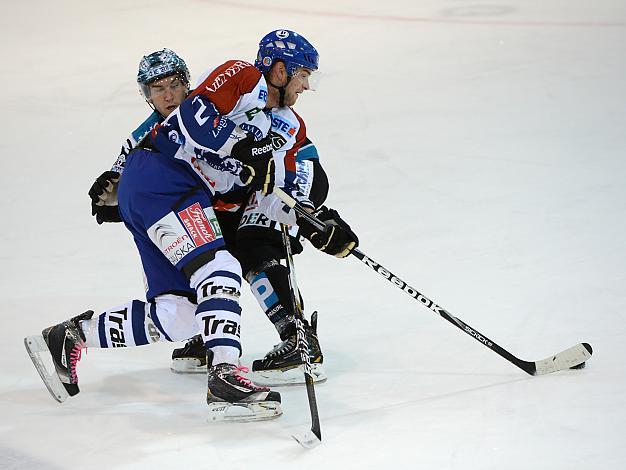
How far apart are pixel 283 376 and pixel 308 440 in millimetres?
669

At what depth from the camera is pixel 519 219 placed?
16.3 feet

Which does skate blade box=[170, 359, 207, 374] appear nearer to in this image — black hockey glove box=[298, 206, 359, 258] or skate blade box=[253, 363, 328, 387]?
skate blade box=[253, 363, 328, 387]

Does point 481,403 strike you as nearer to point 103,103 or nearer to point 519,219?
point 519,219

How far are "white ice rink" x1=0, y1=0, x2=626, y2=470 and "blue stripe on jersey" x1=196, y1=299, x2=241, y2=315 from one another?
13.5 inches

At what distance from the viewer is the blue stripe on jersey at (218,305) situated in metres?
3.29

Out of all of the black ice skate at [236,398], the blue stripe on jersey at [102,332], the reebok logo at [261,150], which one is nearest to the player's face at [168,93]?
the reebok logo at [261,150]

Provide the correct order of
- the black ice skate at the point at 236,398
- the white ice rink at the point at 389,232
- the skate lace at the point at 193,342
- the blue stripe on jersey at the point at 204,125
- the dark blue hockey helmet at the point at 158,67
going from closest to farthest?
the white ice rink at the point at 389,232
the black ice skate at the point at 236,398
the blue stripe on jersey at the point at 204,125
the dark blue hockey helmet at the point at 158,67
the skate lace at the point at 193,342

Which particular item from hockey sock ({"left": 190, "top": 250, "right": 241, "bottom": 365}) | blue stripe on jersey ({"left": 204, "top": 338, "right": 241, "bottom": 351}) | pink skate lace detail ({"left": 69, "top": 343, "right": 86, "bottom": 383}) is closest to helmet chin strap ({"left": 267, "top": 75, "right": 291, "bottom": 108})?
hockey sock ({"left": 190, "top": 250, "right": 241, "bottom": 365})

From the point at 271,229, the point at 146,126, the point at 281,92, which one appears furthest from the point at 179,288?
the point at 281,92

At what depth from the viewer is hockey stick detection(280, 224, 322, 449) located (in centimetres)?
304

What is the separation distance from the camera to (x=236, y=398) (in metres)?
3.23

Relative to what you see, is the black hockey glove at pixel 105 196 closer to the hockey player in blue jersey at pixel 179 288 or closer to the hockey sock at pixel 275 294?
the hockey player in blue jersey at pixel 179 288

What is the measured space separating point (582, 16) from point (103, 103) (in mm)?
3540

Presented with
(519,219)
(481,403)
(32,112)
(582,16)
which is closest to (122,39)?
(32,112)
